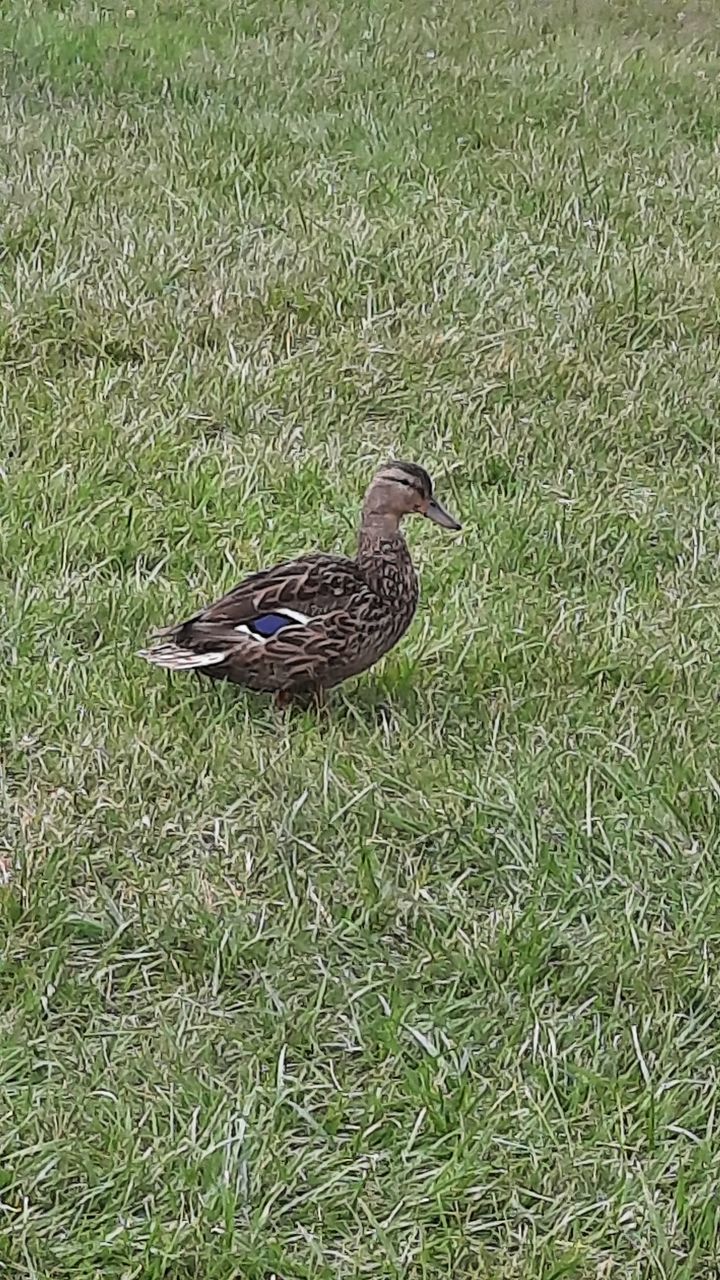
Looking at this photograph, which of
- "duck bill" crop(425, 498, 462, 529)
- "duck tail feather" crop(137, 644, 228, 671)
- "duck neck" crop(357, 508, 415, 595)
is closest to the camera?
"duck tail feather" crop(137, 644, 228, 671)

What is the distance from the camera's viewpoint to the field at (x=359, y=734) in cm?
265

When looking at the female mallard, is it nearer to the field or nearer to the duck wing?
the duck wing

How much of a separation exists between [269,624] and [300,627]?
0.23ft

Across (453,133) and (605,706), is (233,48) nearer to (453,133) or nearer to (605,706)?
(453,133)

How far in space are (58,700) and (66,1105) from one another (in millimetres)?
1187

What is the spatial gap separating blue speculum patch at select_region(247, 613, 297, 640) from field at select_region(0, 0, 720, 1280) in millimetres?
175

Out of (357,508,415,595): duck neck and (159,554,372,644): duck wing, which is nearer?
(159,554,372,644): duck wing

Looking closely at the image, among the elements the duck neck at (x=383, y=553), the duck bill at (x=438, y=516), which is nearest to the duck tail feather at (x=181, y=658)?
the duck neck at (x=383, y=553)

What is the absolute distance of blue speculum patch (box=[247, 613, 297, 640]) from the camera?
374 cm

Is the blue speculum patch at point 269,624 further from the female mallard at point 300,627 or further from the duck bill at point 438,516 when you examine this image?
the duck bill at point 438,516

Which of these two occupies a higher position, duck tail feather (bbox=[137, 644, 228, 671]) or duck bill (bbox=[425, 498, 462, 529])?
duck bill (bbox=[425, 498, 462, 529])

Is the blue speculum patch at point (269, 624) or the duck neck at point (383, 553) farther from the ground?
the duck neck at point (383, 553)

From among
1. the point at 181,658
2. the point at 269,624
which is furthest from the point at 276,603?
the point at 181,658

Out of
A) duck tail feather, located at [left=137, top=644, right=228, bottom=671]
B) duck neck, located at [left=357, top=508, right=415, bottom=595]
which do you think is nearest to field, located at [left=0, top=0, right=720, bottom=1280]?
duck tail feather, located at [left=137, top=644, right=228, bottom=671]
